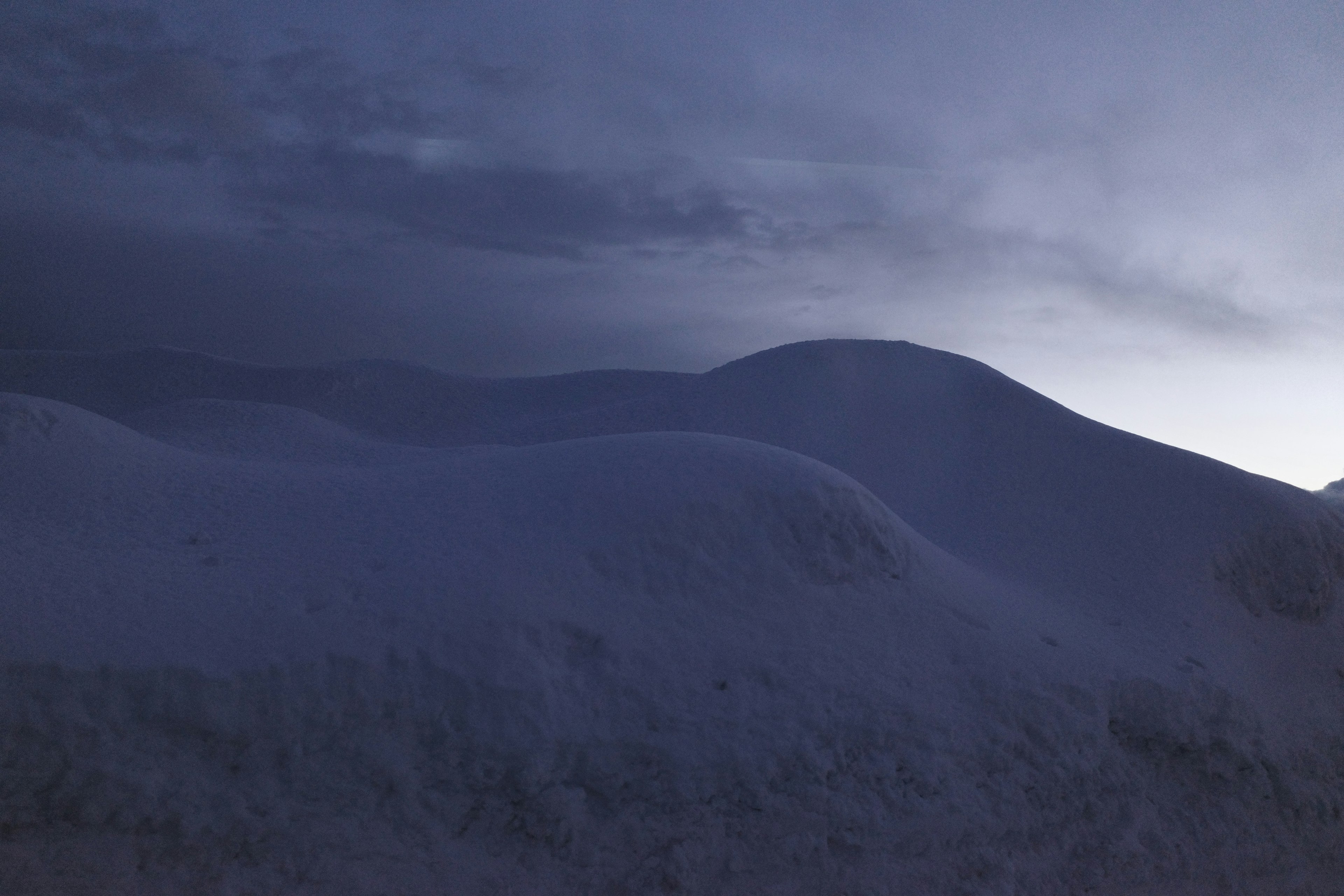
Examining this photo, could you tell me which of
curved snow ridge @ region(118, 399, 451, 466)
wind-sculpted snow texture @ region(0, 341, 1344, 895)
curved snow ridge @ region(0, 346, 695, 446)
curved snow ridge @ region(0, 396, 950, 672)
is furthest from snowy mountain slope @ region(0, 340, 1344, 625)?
curved snow ridge @ region(0, 396, 950, 672)

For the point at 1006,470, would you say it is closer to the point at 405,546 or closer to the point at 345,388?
the point at 405,546

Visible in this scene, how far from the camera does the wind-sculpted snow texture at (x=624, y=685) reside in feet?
23.7

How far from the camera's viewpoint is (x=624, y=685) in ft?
28.5

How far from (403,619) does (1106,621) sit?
11.6 m

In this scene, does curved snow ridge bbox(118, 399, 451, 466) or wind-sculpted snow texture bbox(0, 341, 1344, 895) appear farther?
curved snow ridge bbox(118, 399, 451, 466)

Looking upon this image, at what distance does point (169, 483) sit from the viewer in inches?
484

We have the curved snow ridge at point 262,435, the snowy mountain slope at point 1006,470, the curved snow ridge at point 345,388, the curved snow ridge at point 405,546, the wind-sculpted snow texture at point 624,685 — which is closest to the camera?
the wind-sculpted snow texture at point 624,685

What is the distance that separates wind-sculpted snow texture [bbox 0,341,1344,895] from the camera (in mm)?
7230

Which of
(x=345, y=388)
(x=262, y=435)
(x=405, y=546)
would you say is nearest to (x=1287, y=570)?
(x=405, y=546)

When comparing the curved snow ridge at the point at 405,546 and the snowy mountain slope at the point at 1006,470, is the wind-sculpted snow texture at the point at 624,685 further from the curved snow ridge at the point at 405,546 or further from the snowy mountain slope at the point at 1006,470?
the snowy mountain slope at the point at 1006,470

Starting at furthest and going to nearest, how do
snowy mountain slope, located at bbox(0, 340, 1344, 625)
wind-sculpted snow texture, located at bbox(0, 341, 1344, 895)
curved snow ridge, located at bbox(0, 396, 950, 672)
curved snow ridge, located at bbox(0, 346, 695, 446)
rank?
1. curved snow ridge, located at bbox(0, 346, 695, 446)
2. snowy mountain slope, located at bbox(0, 340, 1344, 625)
3. curved snow ridge, located at bbox(0, 396, 950, 672)
4. wind-sculpted snow texture, located at bbox(0, 341, 1344, 895)

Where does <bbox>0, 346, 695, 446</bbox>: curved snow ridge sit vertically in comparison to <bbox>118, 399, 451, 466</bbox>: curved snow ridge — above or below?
above

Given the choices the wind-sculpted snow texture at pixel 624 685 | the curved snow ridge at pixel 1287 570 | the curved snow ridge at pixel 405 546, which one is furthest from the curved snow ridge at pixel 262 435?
the curved snow ridge at pixel 1287 570

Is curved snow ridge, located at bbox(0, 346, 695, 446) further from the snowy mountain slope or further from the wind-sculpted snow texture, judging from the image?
the wind-sculpted snow texture
